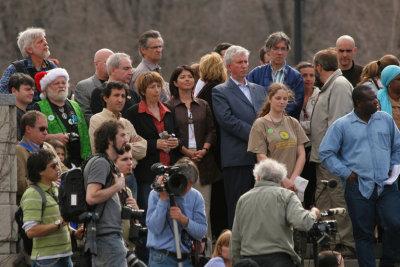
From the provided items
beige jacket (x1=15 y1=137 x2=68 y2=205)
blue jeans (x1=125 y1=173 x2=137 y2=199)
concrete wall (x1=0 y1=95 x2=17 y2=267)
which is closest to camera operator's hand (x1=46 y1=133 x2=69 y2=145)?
beige jacket (x1=15 y1=137 x2=68 y2=205)

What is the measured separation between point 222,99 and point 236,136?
1.64 feet

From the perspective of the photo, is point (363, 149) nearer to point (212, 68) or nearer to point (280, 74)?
point (280, 74)

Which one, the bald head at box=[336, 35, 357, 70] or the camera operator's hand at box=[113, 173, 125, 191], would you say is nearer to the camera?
the camera operator's hand at box=[113, 173, 125, 191]

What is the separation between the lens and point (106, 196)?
10.1m

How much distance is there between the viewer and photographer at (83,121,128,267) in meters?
10.1

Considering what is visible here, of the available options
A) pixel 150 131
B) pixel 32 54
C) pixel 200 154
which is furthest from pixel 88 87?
pixel 200 154

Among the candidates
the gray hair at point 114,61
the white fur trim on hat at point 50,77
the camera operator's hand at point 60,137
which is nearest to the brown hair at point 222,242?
the camera operator's hand at point 60,137

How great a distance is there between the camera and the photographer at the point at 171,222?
420 inches

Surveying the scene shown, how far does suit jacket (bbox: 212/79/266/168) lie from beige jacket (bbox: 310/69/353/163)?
0.69m

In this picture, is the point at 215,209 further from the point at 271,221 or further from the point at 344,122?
the point at 271,221

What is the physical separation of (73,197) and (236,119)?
3.41 meters

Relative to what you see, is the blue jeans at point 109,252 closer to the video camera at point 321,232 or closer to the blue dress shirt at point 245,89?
the video camera at point 321,232

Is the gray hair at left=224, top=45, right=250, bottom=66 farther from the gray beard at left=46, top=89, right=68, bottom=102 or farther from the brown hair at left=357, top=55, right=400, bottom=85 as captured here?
the gray beard at left=46, top=89, right=68, bottom=102

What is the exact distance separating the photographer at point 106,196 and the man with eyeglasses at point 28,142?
1307mm
